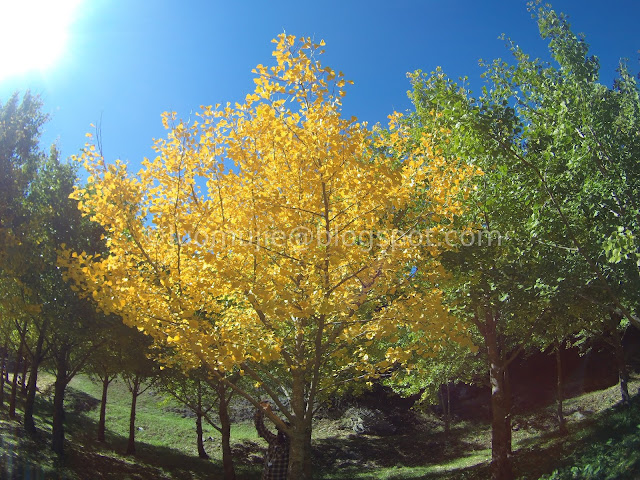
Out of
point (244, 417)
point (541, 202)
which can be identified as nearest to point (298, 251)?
point (541, 202)

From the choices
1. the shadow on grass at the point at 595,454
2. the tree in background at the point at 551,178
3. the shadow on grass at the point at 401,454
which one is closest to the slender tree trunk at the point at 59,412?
the shadow on grass at the point at 401,454

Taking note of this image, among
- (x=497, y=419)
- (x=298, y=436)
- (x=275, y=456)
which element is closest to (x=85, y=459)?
(x=275, y=456)

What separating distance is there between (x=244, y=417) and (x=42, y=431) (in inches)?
572

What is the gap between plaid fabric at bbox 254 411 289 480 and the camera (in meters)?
7.50

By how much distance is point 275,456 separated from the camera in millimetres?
7613

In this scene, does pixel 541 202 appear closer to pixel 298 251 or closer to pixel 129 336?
pixel 298 251

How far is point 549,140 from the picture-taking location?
285 inches

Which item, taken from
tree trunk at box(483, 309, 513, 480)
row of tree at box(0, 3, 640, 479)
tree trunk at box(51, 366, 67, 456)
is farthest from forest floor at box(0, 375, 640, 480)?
row of tree at box(0, 3, 640, 479)

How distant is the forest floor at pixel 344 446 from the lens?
33.4ft

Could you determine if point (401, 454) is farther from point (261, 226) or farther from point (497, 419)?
point (261, 226)

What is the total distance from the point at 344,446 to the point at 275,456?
1568 centimetres

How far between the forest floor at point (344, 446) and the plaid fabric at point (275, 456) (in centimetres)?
525

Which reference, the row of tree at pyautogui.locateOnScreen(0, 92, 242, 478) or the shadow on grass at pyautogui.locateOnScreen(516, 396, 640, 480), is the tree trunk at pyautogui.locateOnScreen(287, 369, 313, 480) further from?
the shadow on grass at pyautogui.locateOnScreen(516, 396, 640, 480)

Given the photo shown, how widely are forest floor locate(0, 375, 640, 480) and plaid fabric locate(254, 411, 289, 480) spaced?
525 cm
